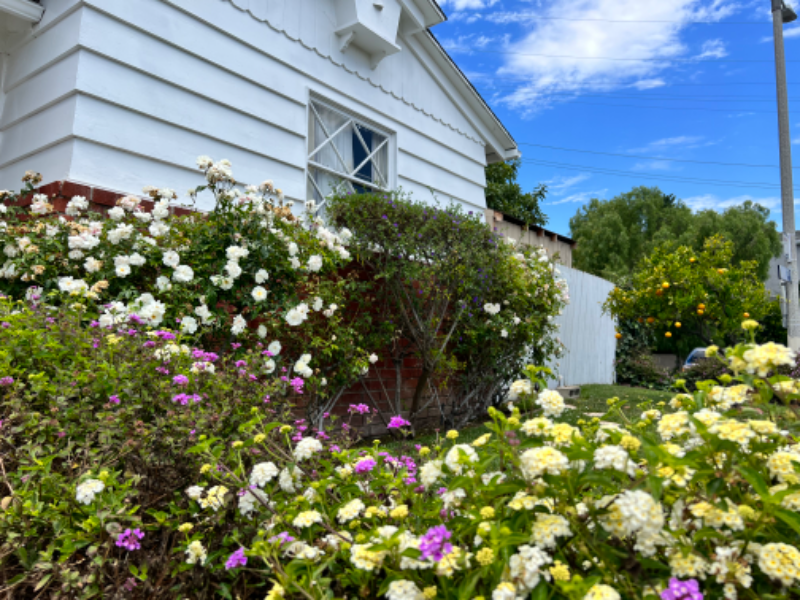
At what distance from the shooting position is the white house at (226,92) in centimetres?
388

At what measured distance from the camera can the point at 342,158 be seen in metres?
5.80

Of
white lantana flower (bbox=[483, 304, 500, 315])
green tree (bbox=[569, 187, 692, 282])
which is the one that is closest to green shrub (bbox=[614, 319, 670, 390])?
white lantana flower (bbox=[483, 304, 500, 315])

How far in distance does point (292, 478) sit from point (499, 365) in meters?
4.57

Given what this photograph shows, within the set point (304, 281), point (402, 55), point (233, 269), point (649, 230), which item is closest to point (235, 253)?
point (233, 269)

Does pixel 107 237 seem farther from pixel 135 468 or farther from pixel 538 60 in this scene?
pixel 538 60

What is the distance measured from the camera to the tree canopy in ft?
80.6

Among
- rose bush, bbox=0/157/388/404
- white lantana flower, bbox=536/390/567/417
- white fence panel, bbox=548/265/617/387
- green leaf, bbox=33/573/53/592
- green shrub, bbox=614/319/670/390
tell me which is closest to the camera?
white lantana flower, bbox=536/390/567/417

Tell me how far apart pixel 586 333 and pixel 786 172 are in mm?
5057

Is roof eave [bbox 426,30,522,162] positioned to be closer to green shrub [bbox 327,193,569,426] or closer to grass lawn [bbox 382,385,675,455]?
green shrub [bbox 327,193,569,426]

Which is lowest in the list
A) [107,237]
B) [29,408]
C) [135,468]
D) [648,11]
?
[135,468]

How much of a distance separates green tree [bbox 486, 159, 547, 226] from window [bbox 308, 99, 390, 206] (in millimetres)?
13147

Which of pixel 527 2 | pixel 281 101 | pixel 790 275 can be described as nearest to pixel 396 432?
pixel 281 101

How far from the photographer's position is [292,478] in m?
1.57

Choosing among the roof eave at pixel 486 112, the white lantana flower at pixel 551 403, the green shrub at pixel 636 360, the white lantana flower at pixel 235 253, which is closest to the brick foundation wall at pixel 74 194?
the white lantana flower at pixel 235 253
